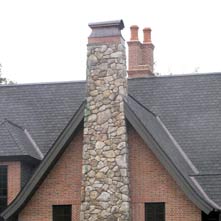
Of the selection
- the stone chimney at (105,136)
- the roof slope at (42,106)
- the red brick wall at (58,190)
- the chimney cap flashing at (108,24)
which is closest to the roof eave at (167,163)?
the stone chimney at (105,136)

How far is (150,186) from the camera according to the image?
66.5ft

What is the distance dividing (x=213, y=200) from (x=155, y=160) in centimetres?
189

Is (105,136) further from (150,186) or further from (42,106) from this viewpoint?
(42,106)

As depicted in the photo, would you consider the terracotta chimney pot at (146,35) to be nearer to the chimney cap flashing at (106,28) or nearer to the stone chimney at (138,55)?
the stone chimney at (138,55)

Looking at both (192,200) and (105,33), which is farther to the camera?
(105,33)

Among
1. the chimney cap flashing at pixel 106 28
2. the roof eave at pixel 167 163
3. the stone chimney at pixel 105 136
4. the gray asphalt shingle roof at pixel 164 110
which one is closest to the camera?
the roof eave at pixel 167 163

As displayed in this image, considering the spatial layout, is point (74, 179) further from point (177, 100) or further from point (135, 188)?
point (177, 100)

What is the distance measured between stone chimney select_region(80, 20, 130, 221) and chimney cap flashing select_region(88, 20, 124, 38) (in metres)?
0.04

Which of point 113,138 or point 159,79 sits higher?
point 159,79

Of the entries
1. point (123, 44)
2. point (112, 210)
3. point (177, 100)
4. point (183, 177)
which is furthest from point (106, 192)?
point (177, 100)

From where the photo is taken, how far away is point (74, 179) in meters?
20.7

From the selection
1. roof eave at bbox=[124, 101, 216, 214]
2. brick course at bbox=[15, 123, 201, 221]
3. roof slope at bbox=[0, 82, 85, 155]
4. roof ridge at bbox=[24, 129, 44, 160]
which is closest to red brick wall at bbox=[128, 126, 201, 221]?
brick course at bbox=[15, 123, 201, 221]

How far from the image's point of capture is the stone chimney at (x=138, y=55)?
2753 centimetres

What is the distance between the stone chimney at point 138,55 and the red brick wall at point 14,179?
7.51m
